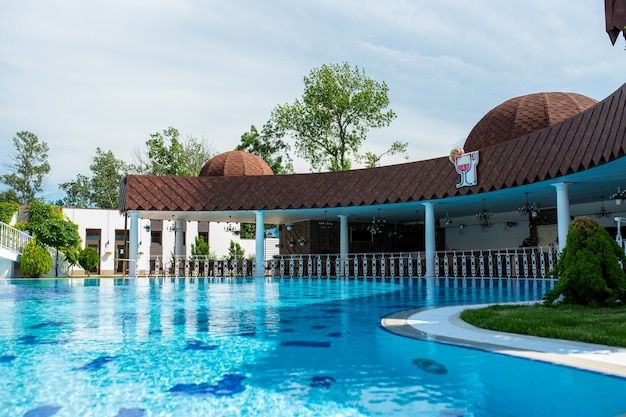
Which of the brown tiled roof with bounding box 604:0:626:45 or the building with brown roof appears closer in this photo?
the brown tiled roof with bounding box 604:0:626:45

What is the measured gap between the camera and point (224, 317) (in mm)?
9406

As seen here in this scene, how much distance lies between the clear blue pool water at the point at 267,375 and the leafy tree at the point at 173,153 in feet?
117

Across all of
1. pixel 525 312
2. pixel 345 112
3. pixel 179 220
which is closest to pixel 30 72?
pixel 179 220

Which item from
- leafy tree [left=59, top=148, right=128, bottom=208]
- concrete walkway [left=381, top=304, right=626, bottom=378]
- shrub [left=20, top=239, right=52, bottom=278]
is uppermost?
leafy tree [left=59, top=148, right=128, bottom=208]

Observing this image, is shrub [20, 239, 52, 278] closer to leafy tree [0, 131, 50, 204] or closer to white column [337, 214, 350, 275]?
white column [337, 214, 350, 275]

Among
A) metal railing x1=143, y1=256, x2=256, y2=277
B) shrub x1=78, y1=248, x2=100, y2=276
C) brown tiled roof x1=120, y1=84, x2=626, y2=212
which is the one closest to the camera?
brown tiled roof x1=120, y1=84, x2=626, y2=212

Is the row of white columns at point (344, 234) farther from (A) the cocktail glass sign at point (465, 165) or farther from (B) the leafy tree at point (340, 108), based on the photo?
(B) the leafy tree at point (340, 108)

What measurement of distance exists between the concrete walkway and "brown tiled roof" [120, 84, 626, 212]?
7882 mm

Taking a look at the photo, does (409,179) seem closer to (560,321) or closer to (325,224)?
(325,224)

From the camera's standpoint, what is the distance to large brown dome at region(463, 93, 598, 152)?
20.6 metres

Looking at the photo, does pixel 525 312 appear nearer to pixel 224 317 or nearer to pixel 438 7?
pixel 224 317

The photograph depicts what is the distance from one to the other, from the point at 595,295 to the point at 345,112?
99.0ft

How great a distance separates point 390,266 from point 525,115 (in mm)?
8537

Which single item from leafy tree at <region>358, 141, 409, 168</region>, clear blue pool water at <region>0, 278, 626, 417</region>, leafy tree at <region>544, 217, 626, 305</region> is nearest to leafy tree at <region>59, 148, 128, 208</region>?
leafy tree at <region>358, 141, 409, 168</region>
